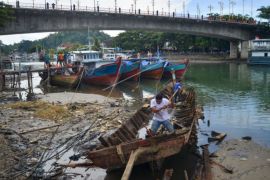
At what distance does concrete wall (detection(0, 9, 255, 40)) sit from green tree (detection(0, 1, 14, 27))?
2.31m

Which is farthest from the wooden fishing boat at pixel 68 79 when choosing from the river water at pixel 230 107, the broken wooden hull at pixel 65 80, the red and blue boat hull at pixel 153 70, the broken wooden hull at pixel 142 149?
the broken wooden hull at pixel 142 149

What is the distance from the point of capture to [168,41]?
3760 inches

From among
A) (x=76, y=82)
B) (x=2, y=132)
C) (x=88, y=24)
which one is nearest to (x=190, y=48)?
(x=88, y=24)

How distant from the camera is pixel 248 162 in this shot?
11.7 meters

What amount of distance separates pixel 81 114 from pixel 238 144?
9.08 m

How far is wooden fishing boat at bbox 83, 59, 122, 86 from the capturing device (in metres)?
35.6

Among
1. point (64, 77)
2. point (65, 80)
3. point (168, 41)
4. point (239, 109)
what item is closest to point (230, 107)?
point (239, 109)

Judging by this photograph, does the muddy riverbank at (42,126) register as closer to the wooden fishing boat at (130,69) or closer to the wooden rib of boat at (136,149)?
the wooden rib of boat at (136,149)

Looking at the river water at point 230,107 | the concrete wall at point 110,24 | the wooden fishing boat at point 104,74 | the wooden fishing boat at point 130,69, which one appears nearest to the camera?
the river water at point 230,107

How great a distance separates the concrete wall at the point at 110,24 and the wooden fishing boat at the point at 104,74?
36.4 feet

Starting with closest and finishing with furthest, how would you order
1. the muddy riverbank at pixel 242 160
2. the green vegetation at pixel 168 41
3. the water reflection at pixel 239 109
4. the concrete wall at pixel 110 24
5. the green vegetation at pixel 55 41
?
1. the muddy riverbank at pixel 242 160
2. the water reflection at pixel 239 109
3. the concrete wall at pixel 110 24
4. the green vegetation at pixel 168 41
5. the green vegetation at pixel 55 41

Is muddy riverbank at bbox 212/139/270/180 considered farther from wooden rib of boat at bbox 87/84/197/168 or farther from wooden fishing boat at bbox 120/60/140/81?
wooden fishing boat at bbox 120/60/140/81

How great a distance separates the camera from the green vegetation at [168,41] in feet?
282

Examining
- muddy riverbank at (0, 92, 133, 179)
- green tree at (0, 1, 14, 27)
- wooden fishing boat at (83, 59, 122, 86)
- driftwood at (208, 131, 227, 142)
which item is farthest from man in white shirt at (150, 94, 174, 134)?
green tree at (0, 1, 14, 27)
